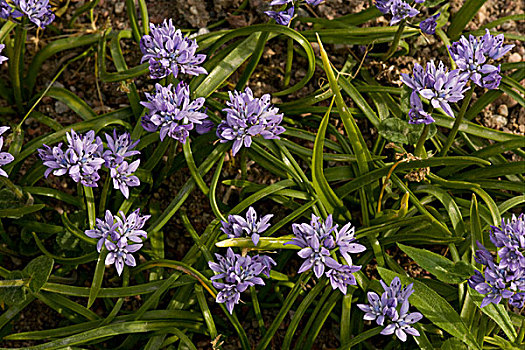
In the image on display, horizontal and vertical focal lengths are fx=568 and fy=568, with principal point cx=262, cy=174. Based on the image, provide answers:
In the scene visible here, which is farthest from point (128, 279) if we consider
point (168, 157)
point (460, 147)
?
point (460, 147)

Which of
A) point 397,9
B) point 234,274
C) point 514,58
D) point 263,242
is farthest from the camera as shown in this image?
point 514,58

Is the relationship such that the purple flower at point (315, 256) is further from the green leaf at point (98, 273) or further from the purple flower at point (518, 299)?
the green leaf at point (98, 273)

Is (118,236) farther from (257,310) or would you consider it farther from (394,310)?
(394,310)

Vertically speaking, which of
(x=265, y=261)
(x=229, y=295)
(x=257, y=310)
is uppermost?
(x=265, y=261)

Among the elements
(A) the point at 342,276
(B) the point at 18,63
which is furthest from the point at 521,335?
(B) the point at 18,63

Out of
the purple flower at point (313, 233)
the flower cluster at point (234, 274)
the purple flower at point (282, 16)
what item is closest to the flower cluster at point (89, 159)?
the flower cluster at point (234, 274)
